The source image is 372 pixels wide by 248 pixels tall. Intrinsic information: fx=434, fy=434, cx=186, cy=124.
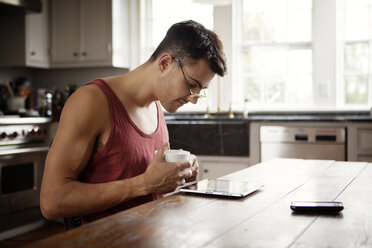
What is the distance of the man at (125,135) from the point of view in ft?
4.18

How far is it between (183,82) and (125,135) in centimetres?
28

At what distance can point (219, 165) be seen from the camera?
3.84 metres

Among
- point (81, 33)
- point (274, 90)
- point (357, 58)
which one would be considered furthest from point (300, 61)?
point (81, 33)

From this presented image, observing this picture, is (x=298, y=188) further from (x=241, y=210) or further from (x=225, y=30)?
→ (x=225, y=30)

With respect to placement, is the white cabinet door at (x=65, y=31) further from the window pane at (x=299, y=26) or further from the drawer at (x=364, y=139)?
the drawer at (x=364, y=139)

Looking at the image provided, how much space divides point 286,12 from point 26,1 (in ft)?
8.51

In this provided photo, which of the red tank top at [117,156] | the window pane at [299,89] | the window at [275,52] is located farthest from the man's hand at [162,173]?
the window pane at [299,89]

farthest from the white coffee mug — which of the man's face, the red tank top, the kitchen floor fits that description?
the kitchen floor

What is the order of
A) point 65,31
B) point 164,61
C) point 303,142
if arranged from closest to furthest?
1. point 164,61
2. point 303,142
3. point 65,31

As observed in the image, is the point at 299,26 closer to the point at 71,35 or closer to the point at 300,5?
the point at 300,5

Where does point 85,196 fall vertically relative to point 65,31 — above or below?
below

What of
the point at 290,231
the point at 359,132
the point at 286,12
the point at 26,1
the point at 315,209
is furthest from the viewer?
the point at 286,12

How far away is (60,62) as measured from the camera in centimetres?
498

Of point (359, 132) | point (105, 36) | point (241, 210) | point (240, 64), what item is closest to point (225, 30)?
point (240, 64)
